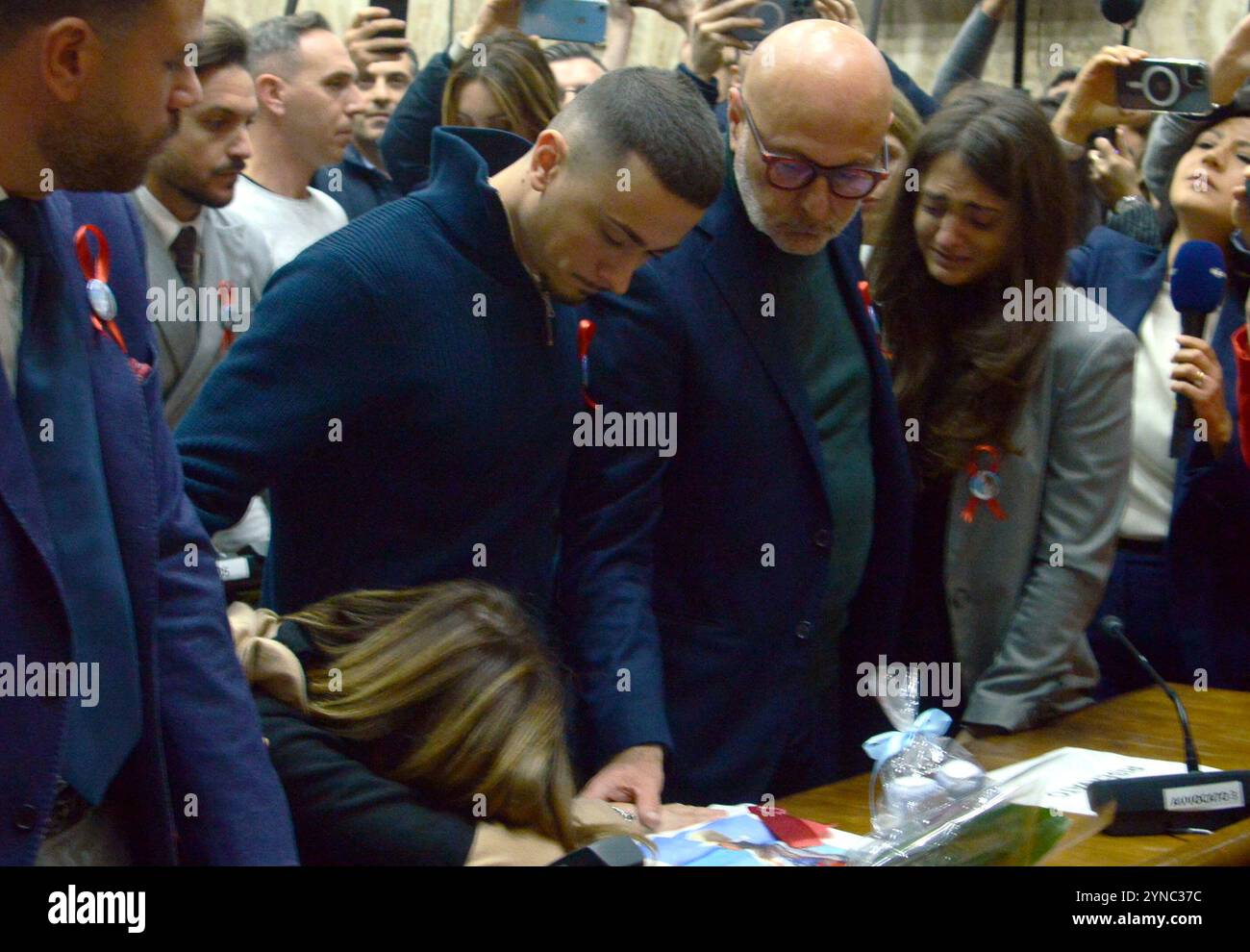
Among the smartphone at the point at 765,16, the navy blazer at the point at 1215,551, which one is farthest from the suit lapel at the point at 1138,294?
the smartphone at the point at 765,16

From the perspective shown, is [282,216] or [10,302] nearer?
[10,302]

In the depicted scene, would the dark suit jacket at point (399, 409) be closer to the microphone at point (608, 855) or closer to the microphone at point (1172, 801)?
the microphone at point (608, 855)

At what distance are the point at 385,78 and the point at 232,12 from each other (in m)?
2.33

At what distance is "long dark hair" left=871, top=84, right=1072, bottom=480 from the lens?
240 centimetres

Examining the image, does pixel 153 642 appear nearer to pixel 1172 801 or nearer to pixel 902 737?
pixel 902 737

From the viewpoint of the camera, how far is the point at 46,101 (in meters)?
1.19

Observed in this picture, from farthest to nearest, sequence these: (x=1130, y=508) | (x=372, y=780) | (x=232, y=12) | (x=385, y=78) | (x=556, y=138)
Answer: (x=232, y=12)
(x=385, y=78)
(x=1130, y=508)
(x=556, y=138)
(x=372, y=780)

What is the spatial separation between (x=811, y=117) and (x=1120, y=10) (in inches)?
77.6

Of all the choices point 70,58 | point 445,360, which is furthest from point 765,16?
point 70,58

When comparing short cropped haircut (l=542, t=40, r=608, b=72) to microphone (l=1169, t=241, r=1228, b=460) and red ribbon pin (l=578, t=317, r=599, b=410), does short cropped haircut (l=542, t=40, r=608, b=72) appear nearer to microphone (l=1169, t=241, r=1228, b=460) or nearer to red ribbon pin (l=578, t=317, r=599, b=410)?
microphone (l=1169, t=241, r=1228, b=460)

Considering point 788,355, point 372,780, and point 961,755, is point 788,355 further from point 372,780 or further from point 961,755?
point 372,780

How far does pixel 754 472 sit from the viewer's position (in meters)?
2.16

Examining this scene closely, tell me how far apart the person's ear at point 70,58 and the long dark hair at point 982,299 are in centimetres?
153

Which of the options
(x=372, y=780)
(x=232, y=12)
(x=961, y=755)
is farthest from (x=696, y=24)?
(x=232, y=12)
